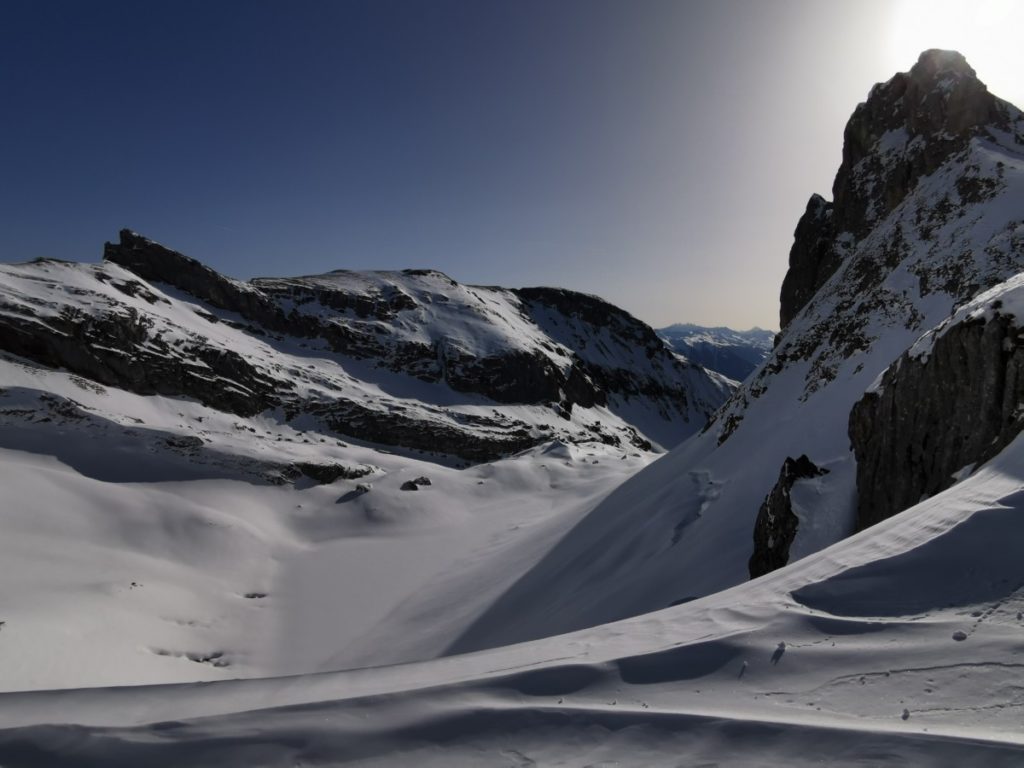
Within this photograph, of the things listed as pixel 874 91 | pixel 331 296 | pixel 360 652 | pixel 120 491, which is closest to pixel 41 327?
pixel 120 491

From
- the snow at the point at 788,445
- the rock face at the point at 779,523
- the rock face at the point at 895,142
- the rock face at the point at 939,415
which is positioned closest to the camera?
the rock face at the point at 939,415

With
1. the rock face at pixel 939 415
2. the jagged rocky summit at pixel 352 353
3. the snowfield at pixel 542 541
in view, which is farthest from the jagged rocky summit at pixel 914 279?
the jagged rocky summit at pixel 352 353

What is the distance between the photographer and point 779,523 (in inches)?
558

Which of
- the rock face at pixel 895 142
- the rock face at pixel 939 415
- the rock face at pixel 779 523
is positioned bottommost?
the rock face at pixel 779 523

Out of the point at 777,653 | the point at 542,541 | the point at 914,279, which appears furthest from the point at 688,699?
the point at 542,541

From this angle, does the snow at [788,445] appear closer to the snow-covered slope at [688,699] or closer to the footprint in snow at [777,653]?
the snow-covered slope at [688,699]

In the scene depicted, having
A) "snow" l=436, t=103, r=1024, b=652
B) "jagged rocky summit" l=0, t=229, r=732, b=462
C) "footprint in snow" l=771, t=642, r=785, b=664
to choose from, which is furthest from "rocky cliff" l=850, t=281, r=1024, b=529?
"jagged rocky summit" l=0, t=229, r=732, b=462

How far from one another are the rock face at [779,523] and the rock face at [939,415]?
1.64 m

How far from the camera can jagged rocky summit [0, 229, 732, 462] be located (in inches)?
2072

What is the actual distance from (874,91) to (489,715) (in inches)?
1983

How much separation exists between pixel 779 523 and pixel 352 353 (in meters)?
82.0

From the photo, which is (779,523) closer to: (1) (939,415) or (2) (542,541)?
(1) (939,415)

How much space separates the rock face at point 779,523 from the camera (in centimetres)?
1349

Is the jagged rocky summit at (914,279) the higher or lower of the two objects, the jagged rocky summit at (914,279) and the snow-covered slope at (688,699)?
the higher
